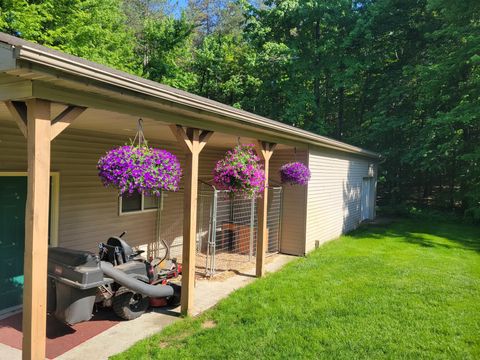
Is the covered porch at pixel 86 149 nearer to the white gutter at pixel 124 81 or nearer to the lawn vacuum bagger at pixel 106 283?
the white gutter at pixel 124 81

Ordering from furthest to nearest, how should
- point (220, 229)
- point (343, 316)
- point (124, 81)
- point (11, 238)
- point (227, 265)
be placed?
point (220, 229) < point (227, 265) < point (11, 238) < point (343, 316) < point (124, 81)

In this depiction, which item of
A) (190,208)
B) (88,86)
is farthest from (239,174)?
(88,86)

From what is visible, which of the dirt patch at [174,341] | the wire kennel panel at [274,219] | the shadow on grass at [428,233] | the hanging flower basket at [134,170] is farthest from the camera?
the shadow on grass at [428,233]

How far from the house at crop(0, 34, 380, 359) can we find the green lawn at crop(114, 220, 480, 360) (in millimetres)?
764

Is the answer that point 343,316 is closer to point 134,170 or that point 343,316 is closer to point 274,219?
point 134,170

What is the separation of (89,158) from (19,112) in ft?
10.2

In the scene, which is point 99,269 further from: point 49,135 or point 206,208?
point 206,208

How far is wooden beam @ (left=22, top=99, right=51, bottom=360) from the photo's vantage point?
106 inches

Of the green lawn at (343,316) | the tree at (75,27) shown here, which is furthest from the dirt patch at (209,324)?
the tree at (75,27)

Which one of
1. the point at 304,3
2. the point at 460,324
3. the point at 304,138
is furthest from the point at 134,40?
the point at 460,324

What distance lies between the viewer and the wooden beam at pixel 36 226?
2695 mm

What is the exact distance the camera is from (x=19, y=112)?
280cm

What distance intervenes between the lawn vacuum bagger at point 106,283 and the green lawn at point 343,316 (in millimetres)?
613

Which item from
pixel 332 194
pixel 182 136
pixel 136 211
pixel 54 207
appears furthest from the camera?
pixel 332 194
